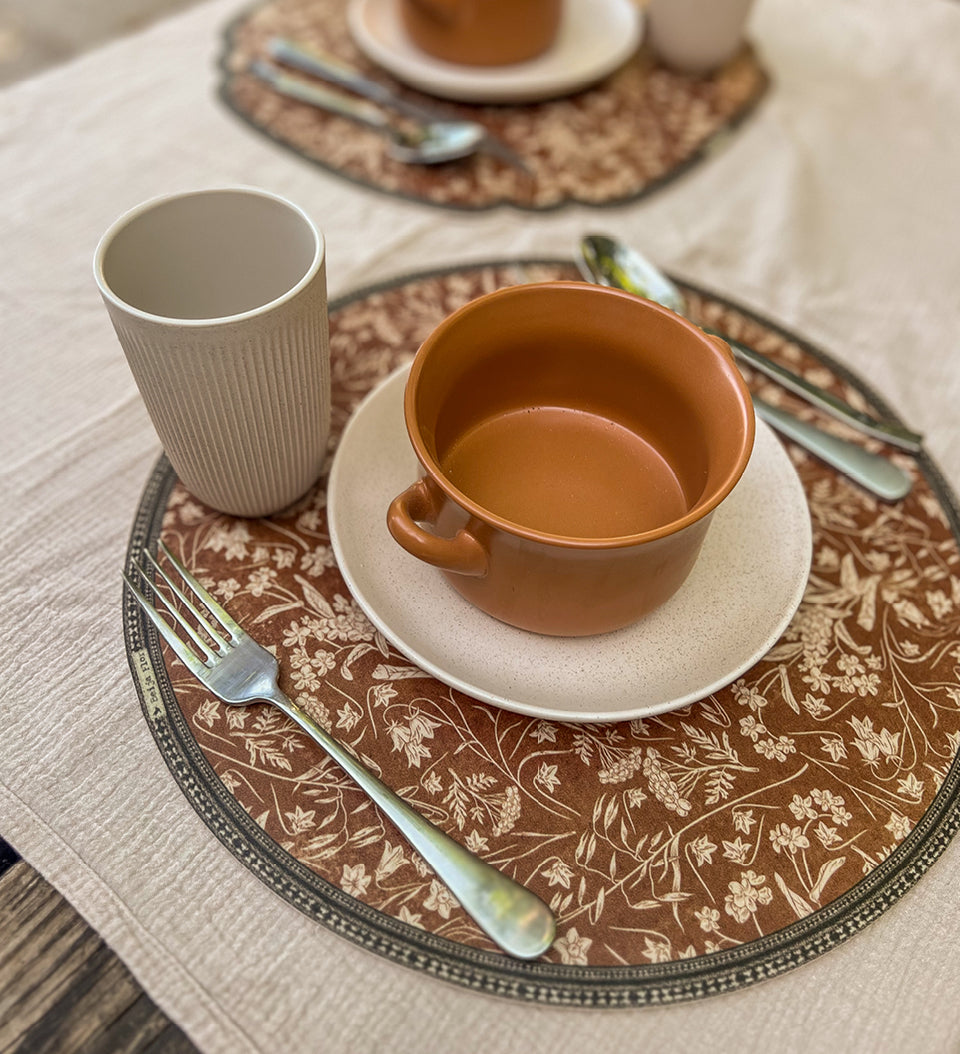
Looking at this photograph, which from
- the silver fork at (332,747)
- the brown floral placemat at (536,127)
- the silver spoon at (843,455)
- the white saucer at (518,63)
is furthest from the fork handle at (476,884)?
the white saucer at (518,63)

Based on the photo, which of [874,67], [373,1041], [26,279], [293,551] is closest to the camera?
[373,1041]

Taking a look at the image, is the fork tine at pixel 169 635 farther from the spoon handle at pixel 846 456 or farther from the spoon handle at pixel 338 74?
the spoon handle at pixel 338 74

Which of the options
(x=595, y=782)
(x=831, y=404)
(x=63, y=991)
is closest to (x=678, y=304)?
(x=831, y=404)

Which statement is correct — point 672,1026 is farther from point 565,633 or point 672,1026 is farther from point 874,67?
point 874,67

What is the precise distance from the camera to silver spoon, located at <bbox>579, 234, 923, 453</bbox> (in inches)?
20.8

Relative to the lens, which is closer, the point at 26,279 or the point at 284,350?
the point at 284,350

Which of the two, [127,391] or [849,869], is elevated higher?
[127,391]

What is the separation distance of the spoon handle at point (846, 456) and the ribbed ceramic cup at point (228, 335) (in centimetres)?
27

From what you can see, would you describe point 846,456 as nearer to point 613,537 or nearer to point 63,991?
point 613,537

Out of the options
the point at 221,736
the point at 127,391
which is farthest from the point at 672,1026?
the point at 127,391

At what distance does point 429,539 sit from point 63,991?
0.73 feet

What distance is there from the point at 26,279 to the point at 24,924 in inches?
16.6

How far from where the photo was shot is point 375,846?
36 cm

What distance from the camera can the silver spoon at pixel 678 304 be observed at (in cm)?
53
